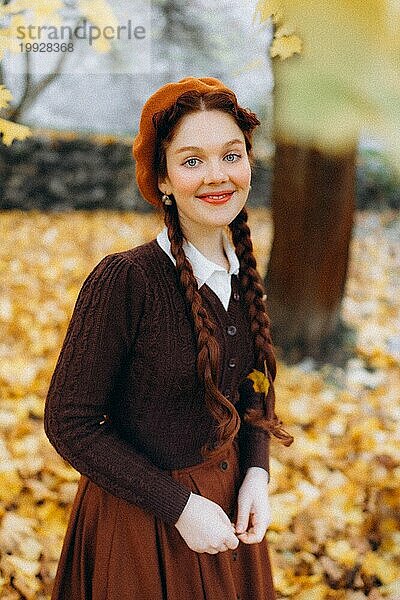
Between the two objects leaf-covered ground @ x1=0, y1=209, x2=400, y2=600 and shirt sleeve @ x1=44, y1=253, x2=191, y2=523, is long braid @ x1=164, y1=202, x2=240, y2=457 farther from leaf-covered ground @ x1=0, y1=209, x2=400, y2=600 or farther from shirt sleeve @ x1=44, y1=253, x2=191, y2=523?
leaf-covered ground @ x1=0, y1=209, x2=400, y2=600

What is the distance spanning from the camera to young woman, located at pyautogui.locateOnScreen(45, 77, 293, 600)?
1.25 meters

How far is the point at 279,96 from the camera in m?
2.66

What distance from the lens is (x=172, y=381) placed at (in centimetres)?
129

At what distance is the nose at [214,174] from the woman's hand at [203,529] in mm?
581

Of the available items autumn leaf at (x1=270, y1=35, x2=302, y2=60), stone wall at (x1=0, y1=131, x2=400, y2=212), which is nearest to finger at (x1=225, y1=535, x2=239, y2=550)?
autumn leaf at (x1=270, y1=35, x2=302, y2=60)

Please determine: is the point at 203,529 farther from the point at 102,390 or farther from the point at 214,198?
the point at 214,198

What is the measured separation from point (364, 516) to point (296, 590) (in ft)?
1.57

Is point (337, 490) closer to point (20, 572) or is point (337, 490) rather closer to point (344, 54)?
point (20, 572)

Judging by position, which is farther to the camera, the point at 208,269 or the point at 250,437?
the point at 250,437

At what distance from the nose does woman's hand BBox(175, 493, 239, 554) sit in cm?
58

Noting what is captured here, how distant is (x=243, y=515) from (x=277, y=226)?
2226 mm

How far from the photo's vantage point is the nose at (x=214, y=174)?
49.9 inches

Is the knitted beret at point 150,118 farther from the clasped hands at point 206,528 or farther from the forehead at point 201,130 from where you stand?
the clasped hands at point 206,528

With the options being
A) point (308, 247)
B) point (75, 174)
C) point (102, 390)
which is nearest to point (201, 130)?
point (102, 390)
